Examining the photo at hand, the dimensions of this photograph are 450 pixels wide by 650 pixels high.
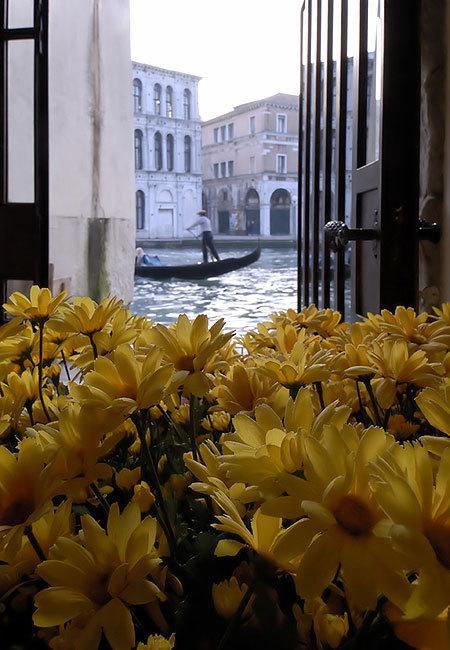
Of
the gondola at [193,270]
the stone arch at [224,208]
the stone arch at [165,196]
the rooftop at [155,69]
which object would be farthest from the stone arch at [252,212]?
the gondola at [193,270]

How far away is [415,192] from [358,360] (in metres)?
0.88

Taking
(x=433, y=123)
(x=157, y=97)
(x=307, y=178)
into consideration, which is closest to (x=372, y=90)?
(x=433, y=123)

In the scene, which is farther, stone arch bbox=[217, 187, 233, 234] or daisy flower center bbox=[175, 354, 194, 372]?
stone arch bbox=[217, 187, 233, 234]

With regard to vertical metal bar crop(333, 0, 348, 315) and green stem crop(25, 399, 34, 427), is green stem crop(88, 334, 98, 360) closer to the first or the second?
green stem crop(25, 399, 34, 427)

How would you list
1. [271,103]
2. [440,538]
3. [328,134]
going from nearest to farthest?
1. [440,538]
2. [328,134]
3. [271,103]

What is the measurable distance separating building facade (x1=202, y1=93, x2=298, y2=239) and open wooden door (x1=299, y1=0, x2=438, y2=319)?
26874 mm

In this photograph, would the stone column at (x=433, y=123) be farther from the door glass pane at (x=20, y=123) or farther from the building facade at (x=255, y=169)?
the building facade at (x=255, y=169)

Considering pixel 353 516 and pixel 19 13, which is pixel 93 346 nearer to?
pixel 353 516

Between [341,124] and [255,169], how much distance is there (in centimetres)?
2850

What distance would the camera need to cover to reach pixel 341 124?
5.47ft

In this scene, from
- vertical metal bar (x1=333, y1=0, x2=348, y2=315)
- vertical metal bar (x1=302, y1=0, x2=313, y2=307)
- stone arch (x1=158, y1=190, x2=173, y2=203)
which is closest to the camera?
vertical metal bar (x1=333, y1=0, x2=348, y2=315)

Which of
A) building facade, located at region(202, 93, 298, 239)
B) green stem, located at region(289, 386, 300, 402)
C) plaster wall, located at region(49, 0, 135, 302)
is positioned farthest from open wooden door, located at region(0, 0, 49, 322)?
building facade, located at region(202, 93, 298, 239)

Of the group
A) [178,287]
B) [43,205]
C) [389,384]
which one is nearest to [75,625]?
[389,384]

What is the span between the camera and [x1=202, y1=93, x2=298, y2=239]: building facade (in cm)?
2912
